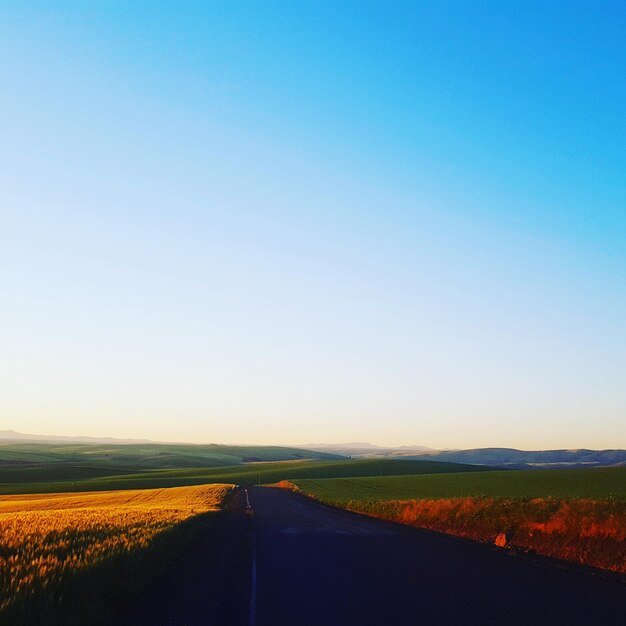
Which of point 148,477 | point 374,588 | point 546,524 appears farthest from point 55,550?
point 148,477

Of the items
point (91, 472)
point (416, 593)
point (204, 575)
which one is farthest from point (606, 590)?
point (91, 472)

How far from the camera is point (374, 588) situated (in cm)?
1108

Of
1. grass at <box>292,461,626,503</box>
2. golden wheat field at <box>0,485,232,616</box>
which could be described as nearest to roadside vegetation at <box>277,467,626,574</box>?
grass at <box>292,461,626,503</box>

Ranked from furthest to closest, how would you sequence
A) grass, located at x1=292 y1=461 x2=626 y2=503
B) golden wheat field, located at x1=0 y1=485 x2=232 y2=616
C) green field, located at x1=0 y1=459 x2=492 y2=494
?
green field, located at x1=0 y1=459 x2=492 y2=494 < grass, located at x1=292 y1=461 x2=626 y2=503 < golden wheat field, located at x1=0 y1=485 x2=232 y2=616

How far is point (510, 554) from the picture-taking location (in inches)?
611

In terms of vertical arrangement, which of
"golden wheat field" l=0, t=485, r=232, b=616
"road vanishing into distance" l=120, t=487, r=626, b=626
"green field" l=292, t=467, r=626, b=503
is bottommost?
"green field" l=292, t=467, r=626, b=503

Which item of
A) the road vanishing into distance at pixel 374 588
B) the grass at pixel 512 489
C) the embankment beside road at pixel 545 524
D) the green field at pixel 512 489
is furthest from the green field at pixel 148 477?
the road vanishing into distance at pixel 374 588

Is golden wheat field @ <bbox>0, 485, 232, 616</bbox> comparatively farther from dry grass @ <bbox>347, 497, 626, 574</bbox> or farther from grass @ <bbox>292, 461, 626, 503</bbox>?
grass @ <bbox>292, 461, 626, 503</bbox>

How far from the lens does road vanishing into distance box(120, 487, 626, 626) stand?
873 cm

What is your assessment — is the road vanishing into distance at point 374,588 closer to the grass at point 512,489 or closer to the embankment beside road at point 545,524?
the embankment beside road at point 545,524

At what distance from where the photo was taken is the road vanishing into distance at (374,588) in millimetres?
8734

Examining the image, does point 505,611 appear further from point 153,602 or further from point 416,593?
point 153,602

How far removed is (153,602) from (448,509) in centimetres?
1799

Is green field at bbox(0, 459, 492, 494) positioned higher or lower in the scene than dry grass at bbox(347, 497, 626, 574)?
lower
